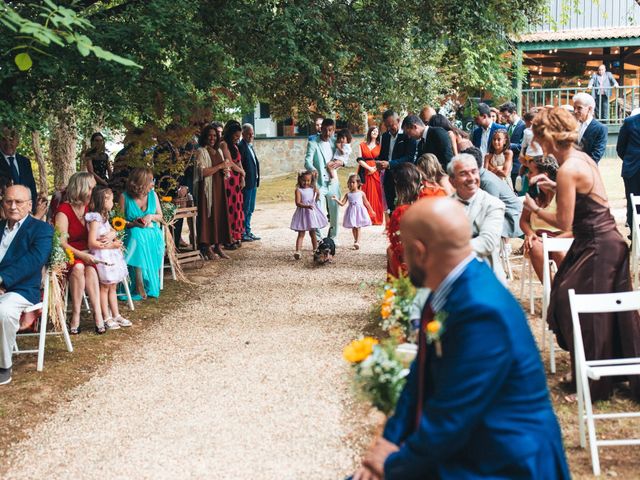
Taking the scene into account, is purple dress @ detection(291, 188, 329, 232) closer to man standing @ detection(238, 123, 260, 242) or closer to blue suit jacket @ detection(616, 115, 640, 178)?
man standing @ detection(238, 123, 260, 242)

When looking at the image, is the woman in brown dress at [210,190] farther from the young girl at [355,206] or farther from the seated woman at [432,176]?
the seated woman at [432,176]

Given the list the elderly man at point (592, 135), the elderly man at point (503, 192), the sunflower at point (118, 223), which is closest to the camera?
the elderly man at point (503, 192)

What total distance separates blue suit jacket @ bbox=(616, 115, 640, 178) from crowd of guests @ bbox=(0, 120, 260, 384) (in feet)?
18.1

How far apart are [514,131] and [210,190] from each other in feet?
14.9

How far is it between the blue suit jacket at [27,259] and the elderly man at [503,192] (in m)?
3.85

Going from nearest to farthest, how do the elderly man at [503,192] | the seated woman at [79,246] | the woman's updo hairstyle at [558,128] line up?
the woman's updo hairstyle at [558,128] → the elderly man at [503,192] → the seated woman at [79,246]

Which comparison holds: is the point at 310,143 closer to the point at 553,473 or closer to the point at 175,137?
the point at 175,137


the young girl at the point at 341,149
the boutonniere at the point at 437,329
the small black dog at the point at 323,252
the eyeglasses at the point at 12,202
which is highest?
the young girl at the point at 341,149

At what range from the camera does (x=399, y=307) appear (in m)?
5.53

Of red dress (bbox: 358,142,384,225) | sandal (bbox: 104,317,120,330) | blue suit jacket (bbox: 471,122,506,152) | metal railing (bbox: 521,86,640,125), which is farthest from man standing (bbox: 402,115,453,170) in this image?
metal railing (bbox: 521,86,640,125)

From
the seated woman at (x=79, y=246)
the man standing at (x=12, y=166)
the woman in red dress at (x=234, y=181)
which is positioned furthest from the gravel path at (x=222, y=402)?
the woman in red dress at (x=234, y=181)

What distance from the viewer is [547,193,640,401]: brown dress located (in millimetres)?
5520

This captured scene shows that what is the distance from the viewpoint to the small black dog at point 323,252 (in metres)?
11.6

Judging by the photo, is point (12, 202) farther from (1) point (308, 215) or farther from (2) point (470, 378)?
(1) point (308, 215)
